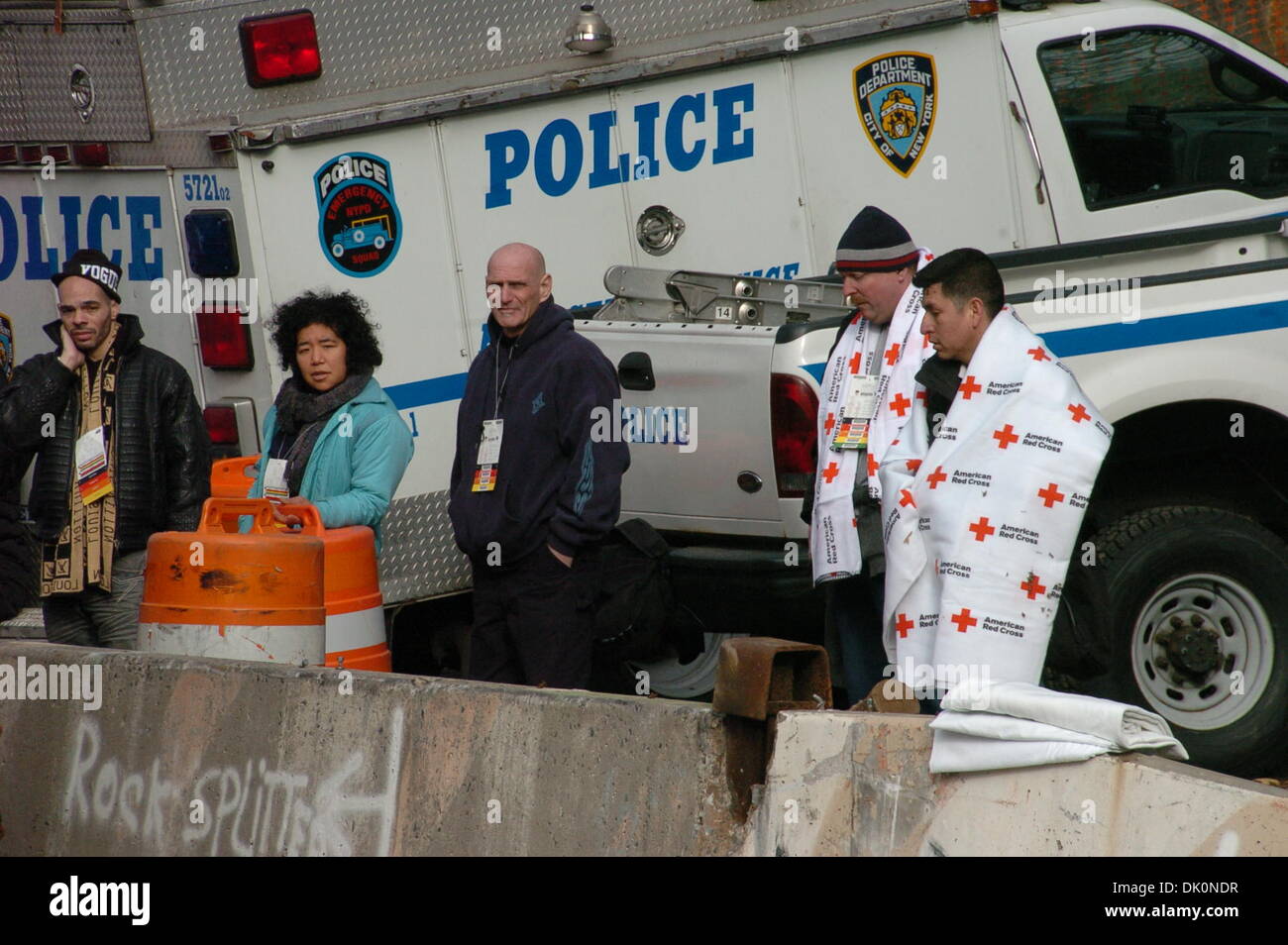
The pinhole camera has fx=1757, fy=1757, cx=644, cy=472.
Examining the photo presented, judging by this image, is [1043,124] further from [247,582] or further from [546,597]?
[247,582]

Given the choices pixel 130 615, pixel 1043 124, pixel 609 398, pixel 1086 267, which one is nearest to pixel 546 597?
pixel 609 398

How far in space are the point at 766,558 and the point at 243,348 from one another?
2590 millimetres

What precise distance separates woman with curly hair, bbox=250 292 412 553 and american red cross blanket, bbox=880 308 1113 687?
2130mm

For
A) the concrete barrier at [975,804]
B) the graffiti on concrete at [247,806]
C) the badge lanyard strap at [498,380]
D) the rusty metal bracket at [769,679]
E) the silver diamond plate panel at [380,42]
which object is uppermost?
the silver diamond plate panel at [380,42]

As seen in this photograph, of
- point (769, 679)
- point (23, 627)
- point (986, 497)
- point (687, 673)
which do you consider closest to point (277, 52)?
point (23, 627)

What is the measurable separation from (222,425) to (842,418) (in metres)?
3.29

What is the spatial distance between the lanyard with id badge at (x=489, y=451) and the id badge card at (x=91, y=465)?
151 centimetres

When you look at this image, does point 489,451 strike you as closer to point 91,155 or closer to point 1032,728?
point 1032,728

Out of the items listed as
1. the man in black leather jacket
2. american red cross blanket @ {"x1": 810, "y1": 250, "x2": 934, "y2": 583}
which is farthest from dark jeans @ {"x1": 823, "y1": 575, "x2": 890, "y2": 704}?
the man in black leather jacket

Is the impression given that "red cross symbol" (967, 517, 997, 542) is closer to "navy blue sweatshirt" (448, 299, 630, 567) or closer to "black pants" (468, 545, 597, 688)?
"navy blue sweatshirt" (448, 299, 630, 567)

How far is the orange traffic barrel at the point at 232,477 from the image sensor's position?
682 centimetres

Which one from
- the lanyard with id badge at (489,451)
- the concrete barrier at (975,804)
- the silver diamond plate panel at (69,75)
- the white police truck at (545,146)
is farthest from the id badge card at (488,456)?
the silver diamond plate panel at (69,75)

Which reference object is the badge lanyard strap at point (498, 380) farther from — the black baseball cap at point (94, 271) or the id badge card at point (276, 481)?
the black baseball cap at point (94, 271)

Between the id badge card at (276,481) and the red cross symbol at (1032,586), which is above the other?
the id badge card at (276,481)
